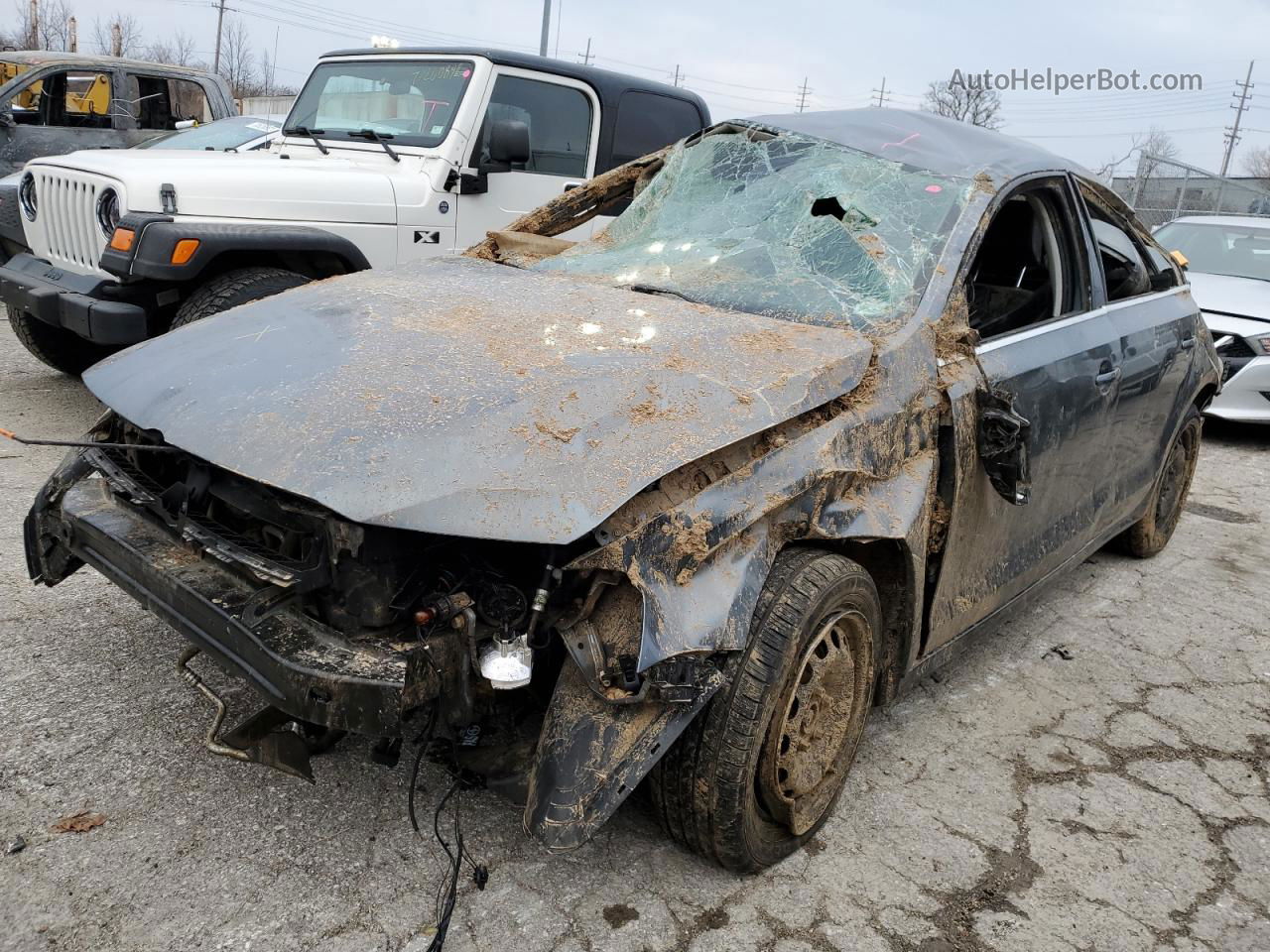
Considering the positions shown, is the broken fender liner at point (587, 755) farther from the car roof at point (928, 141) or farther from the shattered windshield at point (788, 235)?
the car roof at point (928, 141)

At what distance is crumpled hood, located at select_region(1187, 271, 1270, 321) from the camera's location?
25.2ft

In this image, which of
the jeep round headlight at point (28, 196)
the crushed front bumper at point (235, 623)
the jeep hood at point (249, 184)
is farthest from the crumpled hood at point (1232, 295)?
the jeep round headlight at point (28, 196)

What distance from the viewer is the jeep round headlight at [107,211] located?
16.1 feet

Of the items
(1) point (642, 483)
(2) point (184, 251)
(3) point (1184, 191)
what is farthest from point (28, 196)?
(3) point (1184, 191)

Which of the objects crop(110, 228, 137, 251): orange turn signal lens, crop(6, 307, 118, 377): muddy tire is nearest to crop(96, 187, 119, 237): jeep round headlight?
crop(110, 228, 137, 251): orange turn signal lens

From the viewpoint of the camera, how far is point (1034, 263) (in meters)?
3.78

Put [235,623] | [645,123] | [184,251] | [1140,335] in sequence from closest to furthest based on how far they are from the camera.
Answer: [235,623] → [1140,335] → [184,251] → [645,123]

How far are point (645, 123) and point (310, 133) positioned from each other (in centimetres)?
205

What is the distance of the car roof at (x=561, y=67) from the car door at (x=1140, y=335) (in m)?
3.28

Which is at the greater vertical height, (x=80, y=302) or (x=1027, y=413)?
(x=1027, y=413)

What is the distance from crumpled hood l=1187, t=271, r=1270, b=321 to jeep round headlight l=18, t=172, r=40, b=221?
763cm

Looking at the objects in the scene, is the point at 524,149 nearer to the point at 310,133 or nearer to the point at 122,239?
the point at 310,133

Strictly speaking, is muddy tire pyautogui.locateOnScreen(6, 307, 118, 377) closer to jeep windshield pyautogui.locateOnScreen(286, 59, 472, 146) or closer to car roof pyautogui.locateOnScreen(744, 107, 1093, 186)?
jeep windshield pyautogui.locateOnScreen(286, 59, 472, 146)

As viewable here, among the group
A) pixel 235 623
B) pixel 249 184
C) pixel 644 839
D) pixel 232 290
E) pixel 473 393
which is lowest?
pixel 644 839
